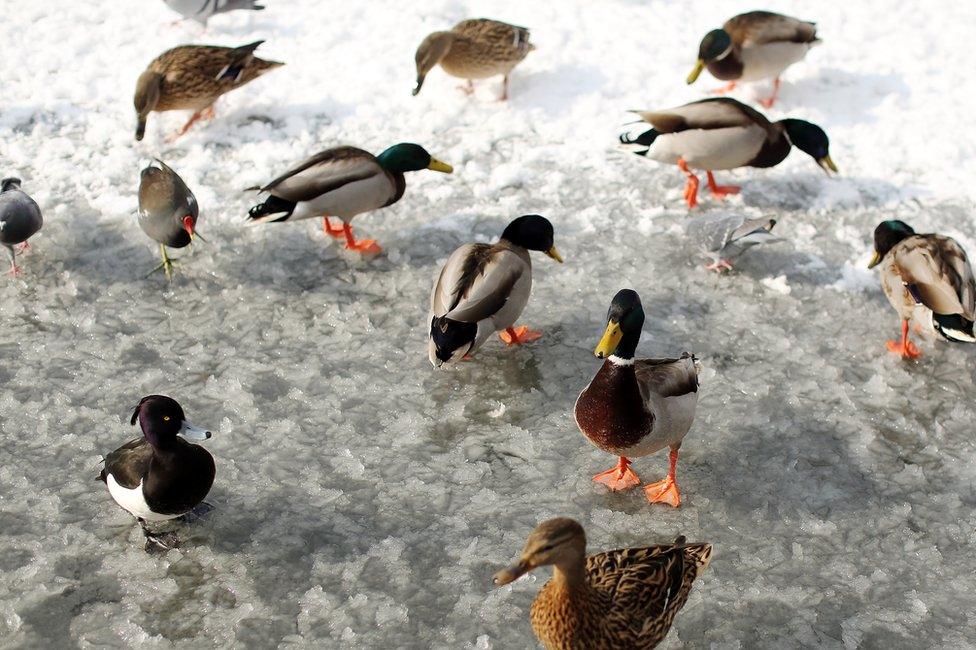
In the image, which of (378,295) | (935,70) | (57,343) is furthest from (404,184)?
(935,70)

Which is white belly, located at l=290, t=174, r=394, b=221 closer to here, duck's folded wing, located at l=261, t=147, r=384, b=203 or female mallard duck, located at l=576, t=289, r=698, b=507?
duck's folded wing, located at l=261, t=147, r=384, b=203

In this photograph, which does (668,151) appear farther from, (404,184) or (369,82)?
(369,82)

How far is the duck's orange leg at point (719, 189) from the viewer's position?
6.29m

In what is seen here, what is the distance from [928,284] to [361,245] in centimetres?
311

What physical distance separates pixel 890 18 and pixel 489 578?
6288mm

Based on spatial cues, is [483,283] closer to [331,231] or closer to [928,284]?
[331,231]

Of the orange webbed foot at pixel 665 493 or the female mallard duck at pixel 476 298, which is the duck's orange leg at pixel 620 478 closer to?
the orange webbed foot at pixel 665 493

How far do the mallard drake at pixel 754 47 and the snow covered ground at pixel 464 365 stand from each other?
0.35 m

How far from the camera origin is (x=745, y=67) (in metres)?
6.89

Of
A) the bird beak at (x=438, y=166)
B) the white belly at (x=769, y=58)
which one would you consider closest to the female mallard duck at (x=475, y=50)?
the bird beak at (x=438, y=166)

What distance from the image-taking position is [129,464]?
386cm

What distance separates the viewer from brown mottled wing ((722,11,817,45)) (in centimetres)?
681

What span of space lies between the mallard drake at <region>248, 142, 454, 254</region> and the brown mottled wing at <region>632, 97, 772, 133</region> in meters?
1.33

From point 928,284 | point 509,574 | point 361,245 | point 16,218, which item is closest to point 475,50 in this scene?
point 361,245
